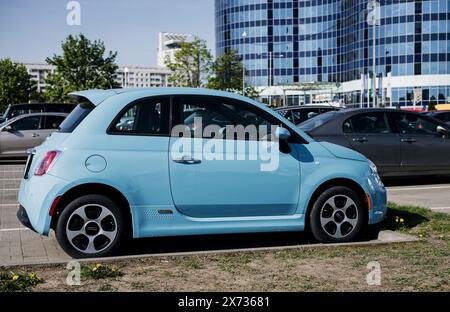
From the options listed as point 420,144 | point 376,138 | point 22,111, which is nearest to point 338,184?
point 376,138

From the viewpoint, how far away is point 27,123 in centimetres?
1716

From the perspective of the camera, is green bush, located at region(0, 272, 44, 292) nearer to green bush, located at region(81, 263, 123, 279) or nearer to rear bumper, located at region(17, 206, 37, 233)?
green bush, located at region(81, 263, 123, 279)

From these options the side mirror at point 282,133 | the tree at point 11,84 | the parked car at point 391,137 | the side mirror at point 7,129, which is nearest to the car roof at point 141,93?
the side mirror at point 282,133

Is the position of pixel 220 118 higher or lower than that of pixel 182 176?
higher

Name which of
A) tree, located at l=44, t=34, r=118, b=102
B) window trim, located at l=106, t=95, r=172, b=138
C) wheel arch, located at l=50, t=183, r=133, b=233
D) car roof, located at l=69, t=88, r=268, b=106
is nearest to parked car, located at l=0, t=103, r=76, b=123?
car roof, located at l=69, t=88, r=268, b=106

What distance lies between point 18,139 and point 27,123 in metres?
0.61

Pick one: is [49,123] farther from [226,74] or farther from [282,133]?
[226,74]

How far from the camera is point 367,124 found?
11.1 metres

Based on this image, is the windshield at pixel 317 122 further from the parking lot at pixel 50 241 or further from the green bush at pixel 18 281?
the green bush at pixel 18 281

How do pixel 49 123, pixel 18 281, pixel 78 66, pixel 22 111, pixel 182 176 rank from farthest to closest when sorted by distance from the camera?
pixel 78 66 → pixel 22 111 → pixel 49 123 → pixel 182 176 → pixel 18 281

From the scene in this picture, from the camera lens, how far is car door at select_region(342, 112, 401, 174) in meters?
10.8

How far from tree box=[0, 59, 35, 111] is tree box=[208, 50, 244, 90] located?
4223 centimetres

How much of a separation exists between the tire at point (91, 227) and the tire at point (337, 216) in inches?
81.8
